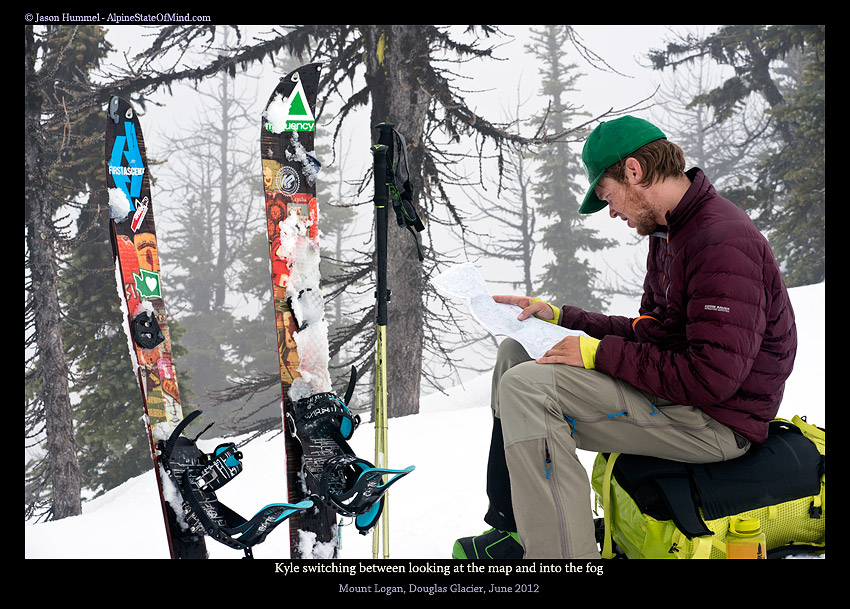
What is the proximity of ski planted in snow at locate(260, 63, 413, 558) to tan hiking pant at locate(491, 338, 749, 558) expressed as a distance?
100cm

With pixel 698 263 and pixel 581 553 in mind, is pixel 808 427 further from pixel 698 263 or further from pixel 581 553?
pixel 581 553

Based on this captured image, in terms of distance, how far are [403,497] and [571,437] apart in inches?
76.6


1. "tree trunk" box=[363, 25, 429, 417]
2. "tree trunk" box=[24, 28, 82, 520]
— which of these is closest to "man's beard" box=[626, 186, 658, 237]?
"tree trunk" box=[363, 25, 429, 417]

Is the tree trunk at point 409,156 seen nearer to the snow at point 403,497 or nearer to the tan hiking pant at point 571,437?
the snow at point 403,497

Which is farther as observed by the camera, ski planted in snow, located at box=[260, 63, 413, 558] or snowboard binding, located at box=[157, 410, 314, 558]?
ski planted in snow, located at box=[260, 63, 413, 558]

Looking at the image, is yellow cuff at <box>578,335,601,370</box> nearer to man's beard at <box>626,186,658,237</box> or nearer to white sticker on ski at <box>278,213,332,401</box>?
man's beard at <box>626,186,658,237</box>

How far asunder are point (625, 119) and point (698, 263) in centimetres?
62

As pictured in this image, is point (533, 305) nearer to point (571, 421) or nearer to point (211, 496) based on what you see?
point (571, 421)

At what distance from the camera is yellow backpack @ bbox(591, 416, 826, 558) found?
1999 mm

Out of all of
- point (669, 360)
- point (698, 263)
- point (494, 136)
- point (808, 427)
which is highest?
point (494, 136)

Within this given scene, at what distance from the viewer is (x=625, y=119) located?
2.14 meters

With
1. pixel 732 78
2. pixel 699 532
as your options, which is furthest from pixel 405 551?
pixel 732 78

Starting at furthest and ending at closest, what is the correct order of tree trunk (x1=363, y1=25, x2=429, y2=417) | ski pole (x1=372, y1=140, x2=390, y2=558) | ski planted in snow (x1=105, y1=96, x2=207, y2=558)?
tree trunk (x1=363, y1=25, x2=429, y2=417) < ski planted in snow (x1=105, y1=96, x2=207, y2=558) < ski pole (x1=372, y1=140, x2=390, y2=558)

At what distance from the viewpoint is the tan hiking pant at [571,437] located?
1883mm
